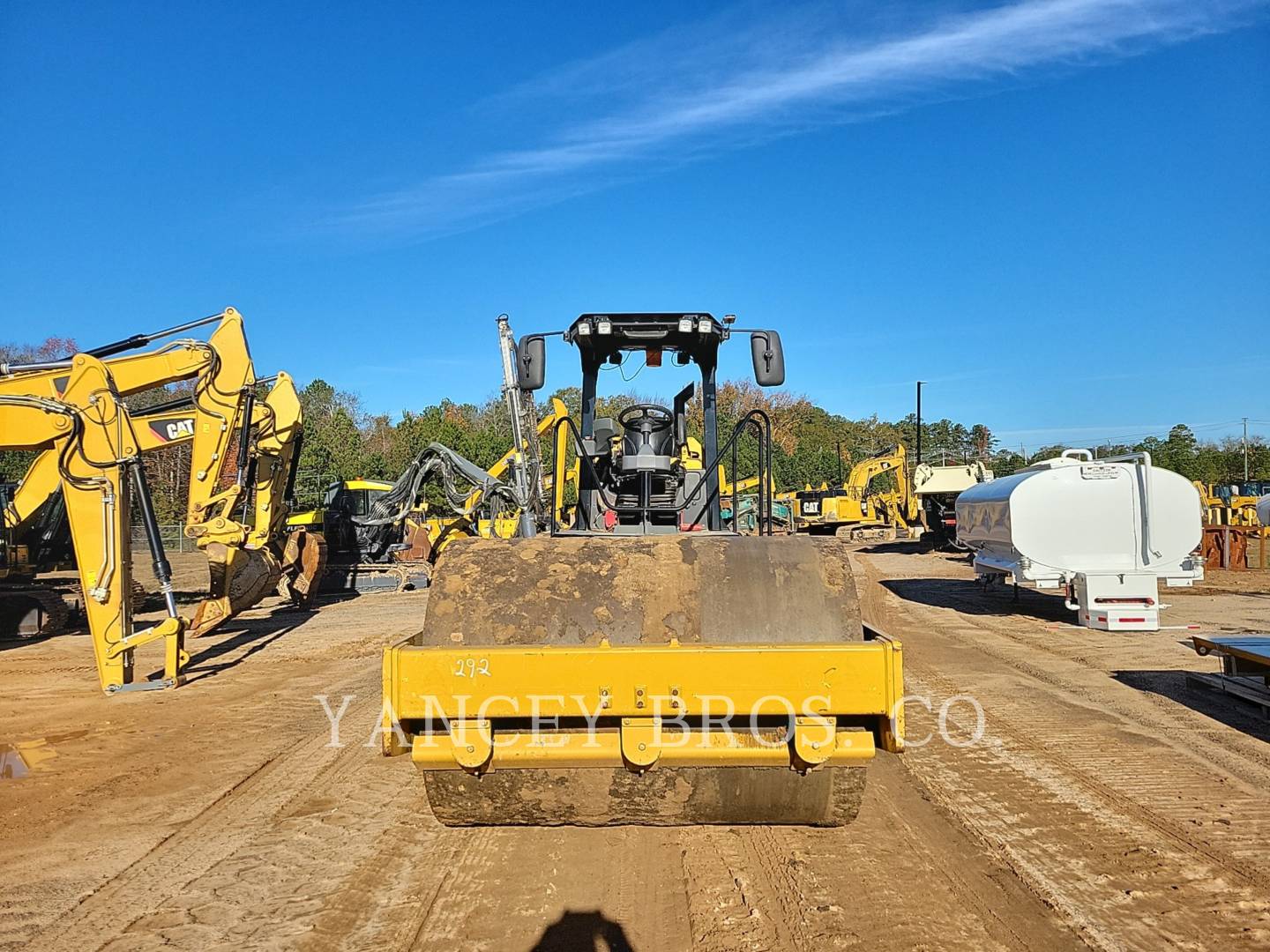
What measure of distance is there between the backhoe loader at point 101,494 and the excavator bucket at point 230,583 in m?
2.88

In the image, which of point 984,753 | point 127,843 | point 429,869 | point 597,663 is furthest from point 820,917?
point 127,843

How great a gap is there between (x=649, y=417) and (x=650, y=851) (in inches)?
118

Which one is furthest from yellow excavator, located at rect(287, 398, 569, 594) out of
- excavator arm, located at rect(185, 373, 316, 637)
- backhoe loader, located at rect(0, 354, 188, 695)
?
backhoe loader, located at rect(0, 354, 188, 695)

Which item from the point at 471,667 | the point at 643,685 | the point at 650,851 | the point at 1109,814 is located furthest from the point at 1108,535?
the point at 471,667

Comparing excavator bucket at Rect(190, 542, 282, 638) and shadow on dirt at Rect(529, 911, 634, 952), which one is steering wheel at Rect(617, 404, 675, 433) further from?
excavator bucket at Rect(190, 542, 282, 638)

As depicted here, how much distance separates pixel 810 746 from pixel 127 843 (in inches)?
146

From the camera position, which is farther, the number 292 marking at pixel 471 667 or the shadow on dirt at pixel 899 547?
the shadow on dirt at pixel 899 547

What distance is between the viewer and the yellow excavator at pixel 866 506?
35219 millimetres

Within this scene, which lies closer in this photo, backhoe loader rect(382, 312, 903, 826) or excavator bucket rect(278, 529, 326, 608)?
backhoe loader rect(382, 312, 903, 826)

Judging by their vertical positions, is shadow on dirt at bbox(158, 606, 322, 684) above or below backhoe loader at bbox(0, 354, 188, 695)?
below

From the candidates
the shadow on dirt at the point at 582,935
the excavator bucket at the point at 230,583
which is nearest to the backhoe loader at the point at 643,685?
the shadow on dirt at the point at 582,935

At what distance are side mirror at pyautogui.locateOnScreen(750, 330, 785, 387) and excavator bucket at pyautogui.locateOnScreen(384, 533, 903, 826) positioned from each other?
1763mm

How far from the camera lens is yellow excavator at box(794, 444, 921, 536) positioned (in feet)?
116

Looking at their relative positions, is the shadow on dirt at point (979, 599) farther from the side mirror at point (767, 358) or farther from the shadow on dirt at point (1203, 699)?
the side mirror at point (767, 358)
